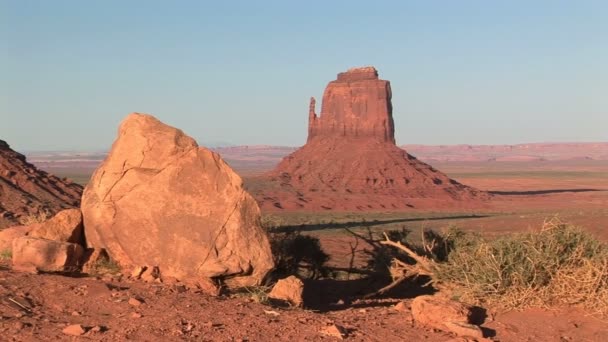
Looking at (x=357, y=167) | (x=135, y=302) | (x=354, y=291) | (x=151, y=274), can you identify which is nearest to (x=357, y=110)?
(x=357, y=167)

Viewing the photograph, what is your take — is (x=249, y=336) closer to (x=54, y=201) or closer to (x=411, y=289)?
(x=411, y=289)

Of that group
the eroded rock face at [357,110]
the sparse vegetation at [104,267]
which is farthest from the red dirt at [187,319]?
the eroded rock face at [357,110]

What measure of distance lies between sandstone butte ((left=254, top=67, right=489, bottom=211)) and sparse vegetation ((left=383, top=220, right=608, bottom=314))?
145 feet

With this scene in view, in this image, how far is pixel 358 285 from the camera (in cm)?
1163

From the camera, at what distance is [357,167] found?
67938 millimetres

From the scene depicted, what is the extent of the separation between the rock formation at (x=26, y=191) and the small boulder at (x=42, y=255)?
12.3 meters

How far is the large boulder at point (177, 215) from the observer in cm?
753

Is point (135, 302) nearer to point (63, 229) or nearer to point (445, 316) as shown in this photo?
point (63, 229)

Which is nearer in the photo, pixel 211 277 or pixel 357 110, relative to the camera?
pixel 211 277

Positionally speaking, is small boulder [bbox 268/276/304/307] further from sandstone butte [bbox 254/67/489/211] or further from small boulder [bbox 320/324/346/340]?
sandstone butte [bbox 254/67/489/211]

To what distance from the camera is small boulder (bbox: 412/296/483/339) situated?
6344 millimetres

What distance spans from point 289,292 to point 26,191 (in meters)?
19.5

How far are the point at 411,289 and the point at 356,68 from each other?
239 feet

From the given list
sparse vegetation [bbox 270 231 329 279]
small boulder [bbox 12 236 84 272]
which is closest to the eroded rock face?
sparse vegetation [bbox 270 231 329 279]
